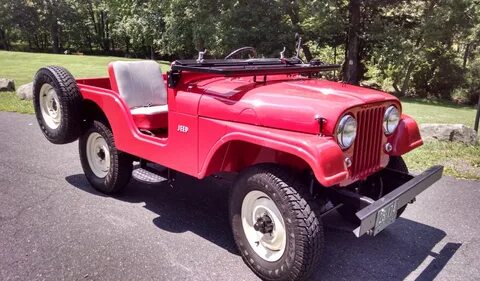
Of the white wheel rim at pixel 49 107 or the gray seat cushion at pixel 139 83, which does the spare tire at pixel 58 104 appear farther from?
the gray seat cushion at pixel 139 83

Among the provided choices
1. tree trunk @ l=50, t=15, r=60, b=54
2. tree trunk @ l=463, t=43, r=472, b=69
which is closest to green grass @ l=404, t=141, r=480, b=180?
tree trunk @ l=463, t=43, r=472, b=69

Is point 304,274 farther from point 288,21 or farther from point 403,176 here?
point 288,21

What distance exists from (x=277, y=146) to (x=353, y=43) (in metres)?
17.1

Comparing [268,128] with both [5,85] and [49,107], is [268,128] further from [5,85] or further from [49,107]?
[5,85]

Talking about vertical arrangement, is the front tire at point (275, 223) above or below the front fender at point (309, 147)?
below

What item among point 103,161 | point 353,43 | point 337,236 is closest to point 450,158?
point 337,236

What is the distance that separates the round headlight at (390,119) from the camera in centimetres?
326

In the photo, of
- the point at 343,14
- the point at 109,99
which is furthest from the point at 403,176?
the point at 343,14

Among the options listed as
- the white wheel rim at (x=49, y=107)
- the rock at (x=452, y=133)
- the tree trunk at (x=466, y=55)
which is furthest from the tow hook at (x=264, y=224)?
the tree trunk at (x=466, y=55)

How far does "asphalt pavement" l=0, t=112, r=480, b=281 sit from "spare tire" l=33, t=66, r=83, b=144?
642 mm

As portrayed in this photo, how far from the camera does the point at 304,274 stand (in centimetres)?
272

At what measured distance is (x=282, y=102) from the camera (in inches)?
116

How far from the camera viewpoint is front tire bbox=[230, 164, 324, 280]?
268cm

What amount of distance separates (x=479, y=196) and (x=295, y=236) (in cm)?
307
